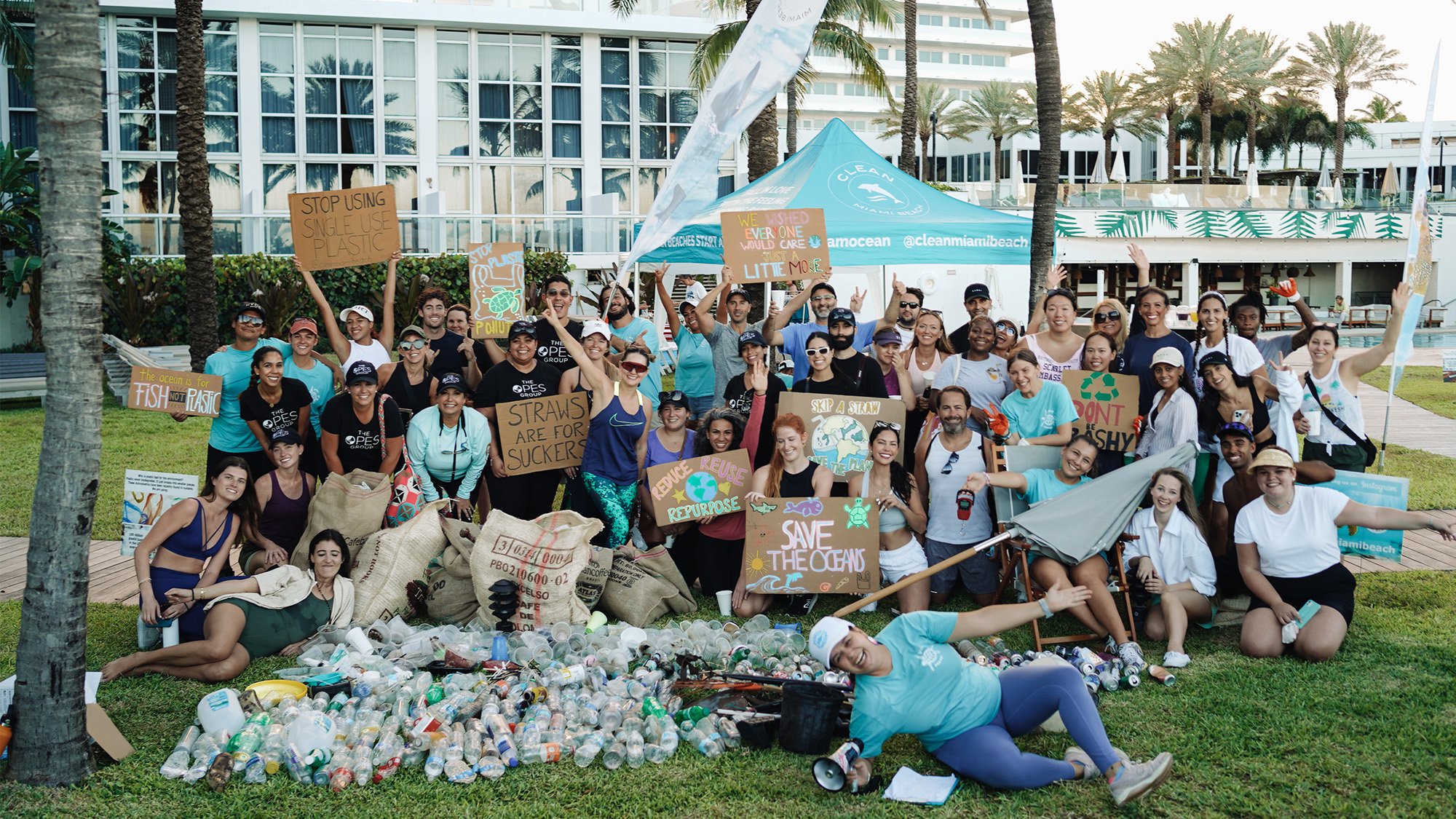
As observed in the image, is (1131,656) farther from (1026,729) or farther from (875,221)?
(875,221)

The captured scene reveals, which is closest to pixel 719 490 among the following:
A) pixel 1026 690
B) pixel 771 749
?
pixel 771 749

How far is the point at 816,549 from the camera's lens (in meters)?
7.44

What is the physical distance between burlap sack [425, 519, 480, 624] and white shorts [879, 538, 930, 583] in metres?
2.74

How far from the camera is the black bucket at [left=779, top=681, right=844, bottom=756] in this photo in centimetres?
538

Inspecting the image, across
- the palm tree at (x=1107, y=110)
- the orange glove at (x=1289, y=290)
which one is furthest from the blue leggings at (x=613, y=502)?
the palm tree at (x=1107, y=110)

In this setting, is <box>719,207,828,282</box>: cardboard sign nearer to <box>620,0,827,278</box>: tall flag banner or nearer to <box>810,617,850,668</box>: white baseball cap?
<box>620,0,827,278</box>: tall flag banner

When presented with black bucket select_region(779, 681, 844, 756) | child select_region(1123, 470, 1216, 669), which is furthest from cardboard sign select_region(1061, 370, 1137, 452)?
black bucket select_region(779, 681, 844, 756)

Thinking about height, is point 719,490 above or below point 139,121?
below

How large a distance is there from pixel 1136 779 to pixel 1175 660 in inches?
76.9

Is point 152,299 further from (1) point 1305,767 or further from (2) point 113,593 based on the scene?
(1) point 1305,767

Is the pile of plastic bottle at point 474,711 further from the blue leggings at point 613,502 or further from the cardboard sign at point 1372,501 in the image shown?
the cardboard sign at point 1372,501

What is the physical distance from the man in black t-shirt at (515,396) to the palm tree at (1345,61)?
5713 cm

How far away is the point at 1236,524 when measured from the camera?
22.3ft

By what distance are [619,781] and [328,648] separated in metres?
2.36
